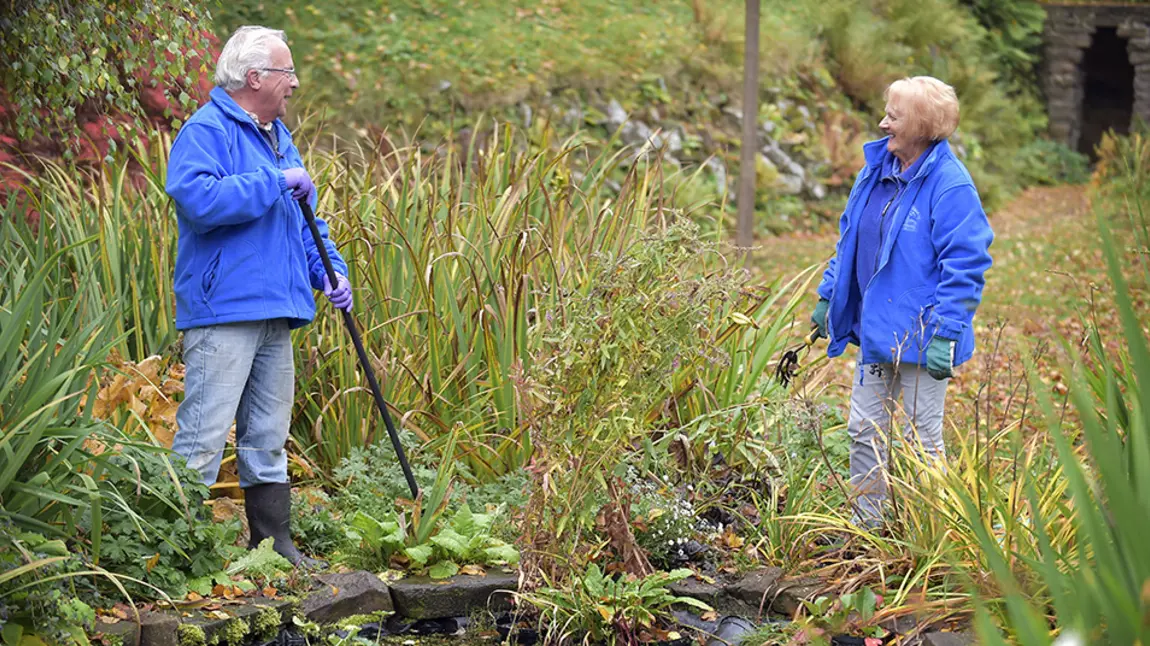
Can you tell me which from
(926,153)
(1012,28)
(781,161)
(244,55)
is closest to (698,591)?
(926,153)

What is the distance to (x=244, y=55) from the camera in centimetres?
395

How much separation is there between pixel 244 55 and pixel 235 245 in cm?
61

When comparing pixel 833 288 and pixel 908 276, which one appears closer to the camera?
pixel 908 276

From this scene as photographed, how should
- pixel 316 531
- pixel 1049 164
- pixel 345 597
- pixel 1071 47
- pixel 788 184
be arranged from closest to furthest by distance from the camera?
pixel 345 597 → pixel 316 531 → pixel 788 184 → pixel 1049 164 → pixel 1071 47

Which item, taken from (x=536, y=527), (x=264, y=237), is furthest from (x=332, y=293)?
(x=536, y=527)

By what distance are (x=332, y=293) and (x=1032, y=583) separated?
7.96 feet

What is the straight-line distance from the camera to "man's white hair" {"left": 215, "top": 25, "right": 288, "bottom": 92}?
13.0ft

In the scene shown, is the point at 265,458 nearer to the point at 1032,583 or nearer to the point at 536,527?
the point at 536,527

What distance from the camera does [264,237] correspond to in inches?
158

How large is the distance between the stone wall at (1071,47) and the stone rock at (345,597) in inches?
753

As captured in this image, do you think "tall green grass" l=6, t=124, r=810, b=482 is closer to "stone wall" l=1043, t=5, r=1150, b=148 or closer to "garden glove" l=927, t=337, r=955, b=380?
"garden glove" l=927, t=337, r=955, b=380

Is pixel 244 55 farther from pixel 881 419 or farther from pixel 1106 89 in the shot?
pixel 1106 89

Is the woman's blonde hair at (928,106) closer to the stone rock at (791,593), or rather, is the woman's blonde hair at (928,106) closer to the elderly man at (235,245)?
the stone rock at (791,593)

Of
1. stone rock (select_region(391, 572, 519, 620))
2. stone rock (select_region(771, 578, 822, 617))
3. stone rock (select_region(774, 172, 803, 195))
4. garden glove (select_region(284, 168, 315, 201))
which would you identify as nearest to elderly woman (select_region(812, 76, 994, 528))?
stone rock (select_region(771, 578, 822, 617))
